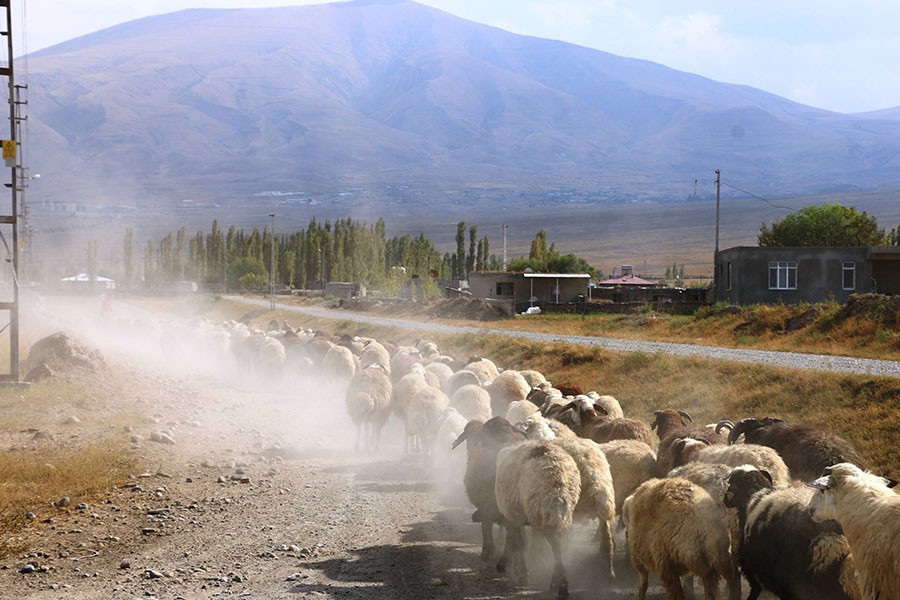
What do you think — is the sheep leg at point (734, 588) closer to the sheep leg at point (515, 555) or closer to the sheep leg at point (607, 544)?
the sheep leg at point (607, 544)

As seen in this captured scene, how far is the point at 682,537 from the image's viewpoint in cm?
918

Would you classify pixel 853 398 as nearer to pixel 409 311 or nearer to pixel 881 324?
pixel 881 324

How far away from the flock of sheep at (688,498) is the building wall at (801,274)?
3463 centimetres

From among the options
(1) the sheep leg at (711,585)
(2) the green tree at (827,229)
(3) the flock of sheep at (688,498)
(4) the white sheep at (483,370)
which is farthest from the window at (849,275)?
(1) the sheep leg at (711,585)

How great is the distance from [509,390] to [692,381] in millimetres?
6155

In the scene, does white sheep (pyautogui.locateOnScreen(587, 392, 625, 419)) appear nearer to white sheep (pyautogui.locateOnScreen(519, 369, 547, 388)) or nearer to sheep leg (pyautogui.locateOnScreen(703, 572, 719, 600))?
white sheep (pyautogui.locateOnScreen(519, 369, 547, 388))

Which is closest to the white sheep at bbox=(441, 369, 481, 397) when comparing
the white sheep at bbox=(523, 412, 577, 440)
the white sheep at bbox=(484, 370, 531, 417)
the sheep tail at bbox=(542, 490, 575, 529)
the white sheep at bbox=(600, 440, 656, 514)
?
the white sheep at bbox=(484, 370, 531, 417)

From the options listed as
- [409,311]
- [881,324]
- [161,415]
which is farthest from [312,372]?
[409,311]

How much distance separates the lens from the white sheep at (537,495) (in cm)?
1044

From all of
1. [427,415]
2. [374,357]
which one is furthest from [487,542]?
[374,357]

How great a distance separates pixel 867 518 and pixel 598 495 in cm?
351

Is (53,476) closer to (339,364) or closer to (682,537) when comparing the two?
(682,537)

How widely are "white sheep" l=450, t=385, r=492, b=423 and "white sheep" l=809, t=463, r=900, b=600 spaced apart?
357 inches

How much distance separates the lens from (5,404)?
65.0ft
